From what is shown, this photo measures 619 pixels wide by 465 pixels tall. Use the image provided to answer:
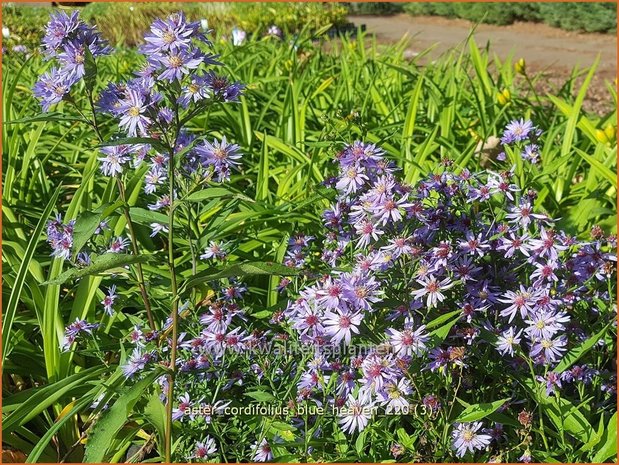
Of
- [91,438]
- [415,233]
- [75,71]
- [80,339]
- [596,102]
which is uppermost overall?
[75,71]

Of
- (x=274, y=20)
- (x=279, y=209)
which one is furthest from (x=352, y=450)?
(x=274, y=20)

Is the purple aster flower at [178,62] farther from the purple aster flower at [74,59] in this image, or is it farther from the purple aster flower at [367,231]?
the purple aster flower at [367,231]

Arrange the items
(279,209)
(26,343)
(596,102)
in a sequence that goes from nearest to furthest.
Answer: (26,343)
(279,209)
(596,102)

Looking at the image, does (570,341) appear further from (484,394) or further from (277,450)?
(277,450)

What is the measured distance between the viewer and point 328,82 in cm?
353

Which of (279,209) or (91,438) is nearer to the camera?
(91,438)

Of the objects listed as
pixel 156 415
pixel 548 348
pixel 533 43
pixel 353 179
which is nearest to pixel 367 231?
pixel 353 179

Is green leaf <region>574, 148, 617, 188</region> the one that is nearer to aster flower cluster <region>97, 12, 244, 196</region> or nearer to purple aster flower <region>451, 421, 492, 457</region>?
purple aster flower <region>451, 421, 492, 457</region>

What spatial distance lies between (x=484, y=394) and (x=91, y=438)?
3.30 feet

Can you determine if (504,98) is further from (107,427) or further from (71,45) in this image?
(107,427)

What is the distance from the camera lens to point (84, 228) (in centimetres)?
130

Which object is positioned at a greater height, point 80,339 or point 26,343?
point 80,339

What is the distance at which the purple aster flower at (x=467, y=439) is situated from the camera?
59.1 inches

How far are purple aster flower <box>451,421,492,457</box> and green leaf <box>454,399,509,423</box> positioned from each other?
0.03 metres
